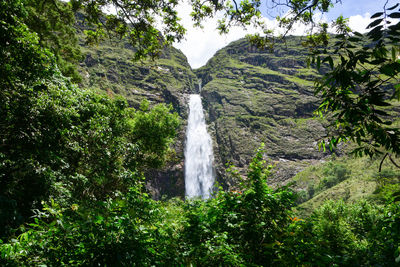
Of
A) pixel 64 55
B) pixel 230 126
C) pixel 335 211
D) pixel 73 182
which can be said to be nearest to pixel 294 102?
pixel 230 126

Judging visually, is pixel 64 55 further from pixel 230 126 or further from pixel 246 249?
pixel 230 126

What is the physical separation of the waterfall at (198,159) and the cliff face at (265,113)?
6.36m

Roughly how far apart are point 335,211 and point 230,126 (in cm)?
7064

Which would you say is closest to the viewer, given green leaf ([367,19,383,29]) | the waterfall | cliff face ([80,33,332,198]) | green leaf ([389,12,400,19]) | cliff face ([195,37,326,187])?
green leaf ([389,12,400,19])

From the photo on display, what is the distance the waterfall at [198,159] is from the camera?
60344 millimetres

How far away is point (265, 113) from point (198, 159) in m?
49.3

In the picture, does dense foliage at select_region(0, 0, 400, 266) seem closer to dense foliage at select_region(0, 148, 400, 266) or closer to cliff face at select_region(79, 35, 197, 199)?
dense foliage at select_region(0, 148, 400, 266)

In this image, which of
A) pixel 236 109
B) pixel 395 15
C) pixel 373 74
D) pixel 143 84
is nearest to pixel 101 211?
pixel 373 74

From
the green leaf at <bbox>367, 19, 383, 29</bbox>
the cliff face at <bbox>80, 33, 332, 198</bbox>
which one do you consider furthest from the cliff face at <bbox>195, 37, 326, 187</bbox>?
the green leaf at <bbox>367, 19, 383, 29</bbox>

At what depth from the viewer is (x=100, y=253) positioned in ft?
6.48

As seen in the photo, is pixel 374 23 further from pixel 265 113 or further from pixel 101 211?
pixel 265 113

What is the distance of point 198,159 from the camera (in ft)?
213

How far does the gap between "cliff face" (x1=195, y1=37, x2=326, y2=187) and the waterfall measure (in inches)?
251

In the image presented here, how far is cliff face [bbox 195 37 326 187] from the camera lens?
8081cm
